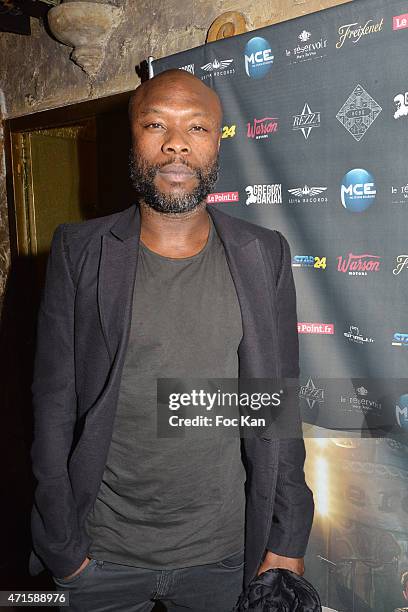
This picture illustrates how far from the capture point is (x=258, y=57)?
2.15 meters

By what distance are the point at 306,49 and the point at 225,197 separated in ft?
2.25

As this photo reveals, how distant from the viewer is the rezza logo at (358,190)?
1.93 m

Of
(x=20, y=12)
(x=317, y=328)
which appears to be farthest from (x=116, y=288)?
(x=20, y=12)

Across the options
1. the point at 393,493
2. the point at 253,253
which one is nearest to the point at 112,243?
the point at 253,253

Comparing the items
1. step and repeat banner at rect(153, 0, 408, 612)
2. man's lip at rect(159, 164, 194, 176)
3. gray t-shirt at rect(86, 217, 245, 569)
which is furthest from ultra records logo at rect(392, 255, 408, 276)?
man's lip at rect(159, 164, 194, 176)

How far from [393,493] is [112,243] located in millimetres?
1496

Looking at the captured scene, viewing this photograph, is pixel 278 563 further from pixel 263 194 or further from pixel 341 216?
pixel 263 194

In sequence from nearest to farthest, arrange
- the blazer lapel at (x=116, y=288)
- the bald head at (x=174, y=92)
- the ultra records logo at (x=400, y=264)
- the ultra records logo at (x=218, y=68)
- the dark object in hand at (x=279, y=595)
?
the dark object in hand at (x=279, y=595) < the blazer lapel at (x=116, y=288) < the bald head at (x=174, y=92) < the ultra records logo at (x=400, y=264) < the ultra records logo at (x=218, y=68)

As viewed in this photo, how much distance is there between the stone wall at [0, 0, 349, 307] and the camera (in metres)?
2.40

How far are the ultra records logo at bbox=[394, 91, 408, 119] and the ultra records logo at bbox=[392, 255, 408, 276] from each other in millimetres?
498

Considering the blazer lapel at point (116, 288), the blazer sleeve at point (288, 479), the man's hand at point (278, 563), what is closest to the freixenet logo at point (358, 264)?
the blazer sleeve at point (288, 479)

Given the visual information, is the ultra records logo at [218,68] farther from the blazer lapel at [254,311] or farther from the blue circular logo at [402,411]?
the blue circular logo at [402,411]

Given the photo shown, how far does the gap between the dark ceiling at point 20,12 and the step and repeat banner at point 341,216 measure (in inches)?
52.6

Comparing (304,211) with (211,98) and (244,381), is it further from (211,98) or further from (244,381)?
(244,381)
